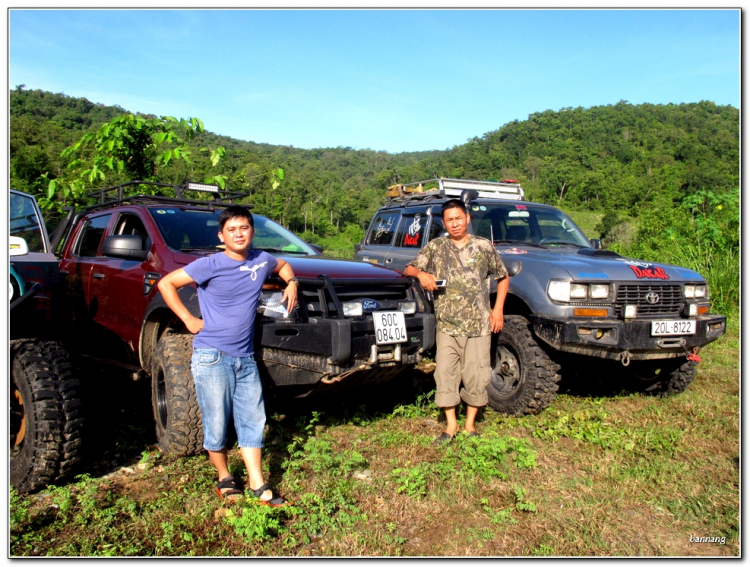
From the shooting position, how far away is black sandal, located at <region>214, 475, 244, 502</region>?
3.31m

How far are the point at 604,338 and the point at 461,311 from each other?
1.26m

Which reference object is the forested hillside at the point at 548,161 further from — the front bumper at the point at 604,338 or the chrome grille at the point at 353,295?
the front bumper at the point at 604,338

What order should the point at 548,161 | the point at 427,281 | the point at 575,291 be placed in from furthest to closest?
the point at 548,161, the point at 575,291, the point at 427,281

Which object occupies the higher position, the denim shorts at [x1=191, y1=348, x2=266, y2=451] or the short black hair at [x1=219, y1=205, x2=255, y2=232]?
the short black hair at [x1=219, y1=205, x2=255, y2=232]

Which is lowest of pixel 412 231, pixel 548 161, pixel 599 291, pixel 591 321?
pixel 591 321

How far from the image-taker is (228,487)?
3.36 m

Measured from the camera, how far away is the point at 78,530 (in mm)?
2979

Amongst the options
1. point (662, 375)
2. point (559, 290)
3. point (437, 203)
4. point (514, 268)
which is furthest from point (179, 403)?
point (662, 375)

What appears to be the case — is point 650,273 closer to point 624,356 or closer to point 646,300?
point 646,300

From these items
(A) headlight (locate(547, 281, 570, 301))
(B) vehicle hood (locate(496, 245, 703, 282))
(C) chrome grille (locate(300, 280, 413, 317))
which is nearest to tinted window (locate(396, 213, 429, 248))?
(B) vehicle hood (locate(496, 245, 703, 282))

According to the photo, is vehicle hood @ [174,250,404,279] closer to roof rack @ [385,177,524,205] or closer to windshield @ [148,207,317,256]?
windshield @ [148,207,317,256]

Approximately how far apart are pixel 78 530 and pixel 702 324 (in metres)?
4.84

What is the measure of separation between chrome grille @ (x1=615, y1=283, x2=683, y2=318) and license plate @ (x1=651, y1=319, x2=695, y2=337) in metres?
0.15

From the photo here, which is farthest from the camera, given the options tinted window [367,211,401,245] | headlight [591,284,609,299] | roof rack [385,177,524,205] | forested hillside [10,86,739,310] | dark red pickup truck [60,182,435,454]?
forested hillside [10,86,739,310]
